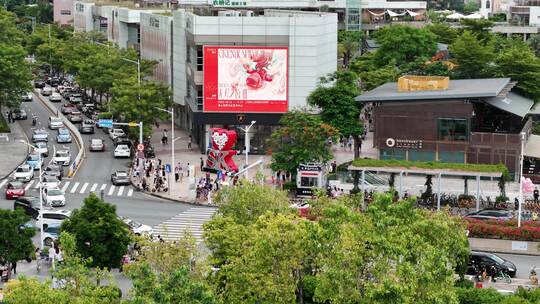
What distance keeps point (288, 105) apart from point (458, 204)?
22.8 m

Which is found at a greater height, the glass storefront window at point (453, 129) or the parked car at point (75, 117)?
the glass storefront window at point (453, 129)

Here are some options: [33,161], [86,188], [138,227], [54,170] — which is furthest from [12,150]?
[138,227]

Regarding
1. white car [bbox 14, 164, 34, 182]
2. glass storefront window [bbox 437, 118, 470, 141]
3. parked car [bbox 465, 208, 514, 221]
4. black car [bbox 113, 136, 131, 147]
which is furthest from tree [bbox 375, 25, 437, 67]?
parked car [bbox 465, 208, 514, 221]

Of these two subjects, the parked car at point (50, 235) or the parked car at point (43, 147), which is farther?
the parked car at point (43, 147)

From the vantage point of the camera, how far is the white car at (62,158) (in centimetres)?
8581

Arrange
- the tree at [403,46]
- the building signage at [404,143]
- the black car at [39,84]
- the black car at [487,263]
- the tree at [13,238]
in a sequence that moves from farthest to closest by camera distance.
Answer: the black car at [39,84]
the tree at [403,46]
the building signage at [404,143]
the black car at [487,263]
the tree at [13,238]

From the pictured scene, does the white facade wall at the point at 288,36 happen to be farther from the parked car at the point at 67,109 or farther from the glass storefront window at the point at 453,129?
the parked car at the point at 67,109

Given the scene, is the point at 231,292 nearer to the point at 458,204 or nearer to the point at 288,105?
the point at 458,204

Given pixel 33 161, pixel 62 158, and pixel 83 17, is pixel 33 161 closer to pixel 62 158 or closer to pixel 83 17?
pixel 62 158

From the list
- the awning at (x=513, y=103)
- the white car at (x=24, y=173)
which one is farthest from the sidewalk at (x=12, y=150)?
the awning at (x=513, y=103)

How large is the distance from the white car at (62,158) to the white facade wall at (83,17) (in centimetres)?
7717

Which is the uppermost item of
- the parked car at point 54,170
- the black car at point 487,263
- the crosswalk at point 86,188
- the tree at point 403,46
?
the tree at point 403,46

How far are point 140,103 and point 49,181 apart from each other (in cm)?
1747

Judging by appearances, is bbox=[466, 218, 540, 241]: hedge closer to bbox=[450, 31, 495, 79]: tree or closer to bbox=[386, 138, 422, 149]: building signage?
bbox=[386, 138, 422, 149]: building signage
